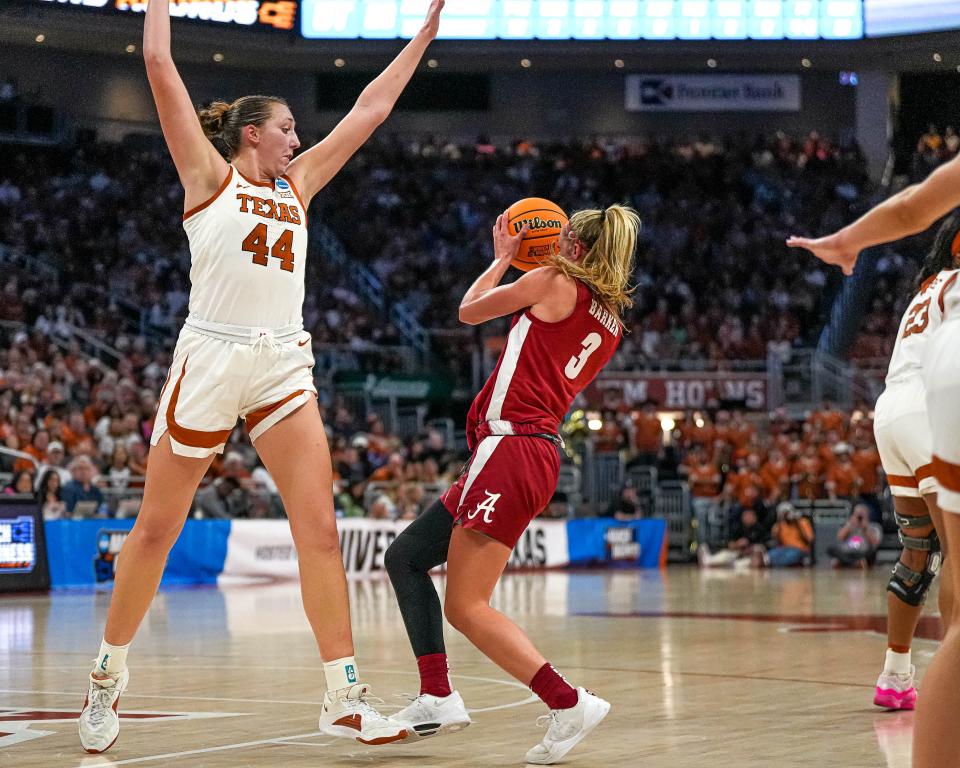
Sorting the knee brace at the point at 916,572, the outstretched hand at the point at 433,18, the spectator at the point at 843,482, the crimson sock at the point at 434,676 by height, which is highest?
the outstretched hand at the point at 433,18

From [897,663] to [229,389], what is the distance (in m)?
3.26

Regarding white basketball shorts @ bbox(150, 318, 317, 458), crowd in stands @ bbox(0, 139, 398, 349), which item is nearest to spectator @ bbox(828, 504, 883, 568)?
crowd in stands @ bbox(0, 139, 398, 349)

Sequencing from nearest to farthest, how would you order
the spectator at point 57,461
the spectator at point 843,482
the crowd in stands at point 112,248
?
1. the spectator at point 57,461
2. the spectator at point 843,482
3. the crowd in stands at point 112,248

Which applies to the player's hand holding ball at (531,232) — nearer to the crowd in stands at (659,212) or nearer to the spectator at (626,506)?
the spectator at (626,506)

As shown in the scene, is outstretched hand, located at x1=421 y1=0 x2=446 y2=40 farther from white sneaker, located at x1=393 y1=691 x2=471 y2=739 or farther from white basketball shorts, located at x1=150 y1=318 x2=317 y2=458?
white sneaker, located at x1=393 y1=691 x2=471 y2=739

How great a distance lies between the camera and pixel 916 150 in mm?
33938

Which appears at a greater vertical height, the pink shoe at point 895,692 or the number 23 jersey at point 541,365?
the number 23 jersey at point 541,365

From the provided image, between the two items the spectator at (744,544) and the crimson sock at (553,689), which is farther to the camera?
the spectator at (744,544)

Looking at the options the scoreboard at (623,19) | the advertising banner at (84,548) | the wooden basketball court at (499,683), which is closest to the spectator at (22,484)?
the advertising banner at (84,548)

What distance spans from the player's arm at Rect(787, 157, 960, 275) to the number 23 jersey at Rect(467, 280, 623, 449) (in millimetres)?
1725

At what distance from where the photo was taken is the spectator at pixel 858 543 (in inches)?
814

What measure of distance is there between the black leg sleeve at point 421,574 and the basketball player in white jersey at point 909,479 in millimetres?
2069

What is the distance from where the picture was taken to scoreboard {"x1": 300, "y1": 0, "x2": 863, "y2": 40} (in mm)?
30312

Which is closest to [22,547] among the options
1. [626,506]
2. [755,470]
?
[626,506]
